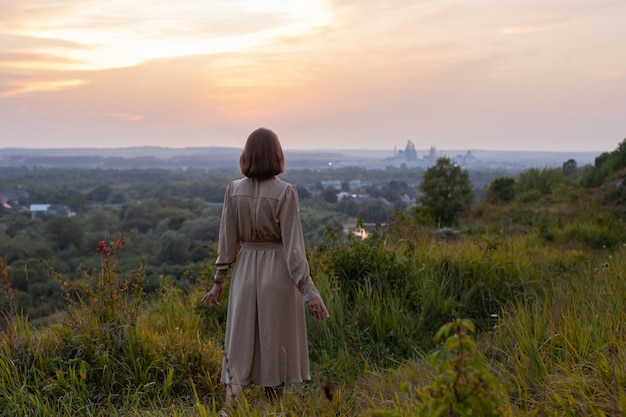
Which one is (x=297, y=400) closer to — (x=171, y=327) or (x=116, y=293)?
(x=116, y=293)

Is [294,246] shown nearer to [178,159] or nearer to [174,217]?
[174,217]

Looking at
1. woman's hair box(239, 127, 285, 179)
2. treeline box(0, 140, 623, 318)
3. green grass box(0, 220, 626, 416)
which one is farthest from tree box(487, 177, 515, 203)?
woman's hair box(239, 127, 285, 179)

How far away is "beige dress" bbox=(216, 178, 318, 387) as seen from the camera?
14.1 ft

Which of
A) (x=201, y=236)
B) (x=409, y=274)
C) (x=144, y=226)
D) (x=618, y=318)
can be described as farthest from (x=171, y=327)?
(x=144, y=226)

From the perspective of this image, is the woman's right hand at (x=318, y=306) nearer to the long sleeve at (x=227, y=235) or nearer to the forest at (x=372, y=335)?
the forest at (x=372, y=335)

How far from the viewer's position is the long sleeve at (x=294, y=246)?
4.19 metres

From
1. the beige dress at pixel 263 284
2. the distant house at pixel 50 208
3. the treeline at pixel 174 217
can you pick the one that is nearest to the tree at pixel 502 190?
the treeline at pixel 174 217

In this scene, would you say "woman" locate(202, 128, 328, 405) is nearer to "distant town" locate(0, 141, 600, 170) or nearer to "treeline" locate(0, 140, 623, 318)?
"treeline" locate(0, 140, 623, 318)

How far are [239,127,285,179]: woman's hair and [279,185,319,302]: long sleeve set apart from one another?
212mm

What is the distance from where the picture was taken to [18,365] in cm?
448

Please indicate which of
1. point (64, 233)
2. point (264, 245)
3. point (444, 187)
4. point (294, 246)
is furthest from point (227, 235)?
point (444, 187)

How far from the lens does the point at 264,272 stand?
171 inches

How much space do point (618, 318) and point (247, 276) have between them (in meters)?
2.85

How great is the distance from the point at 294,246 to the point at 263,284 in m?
0.40
